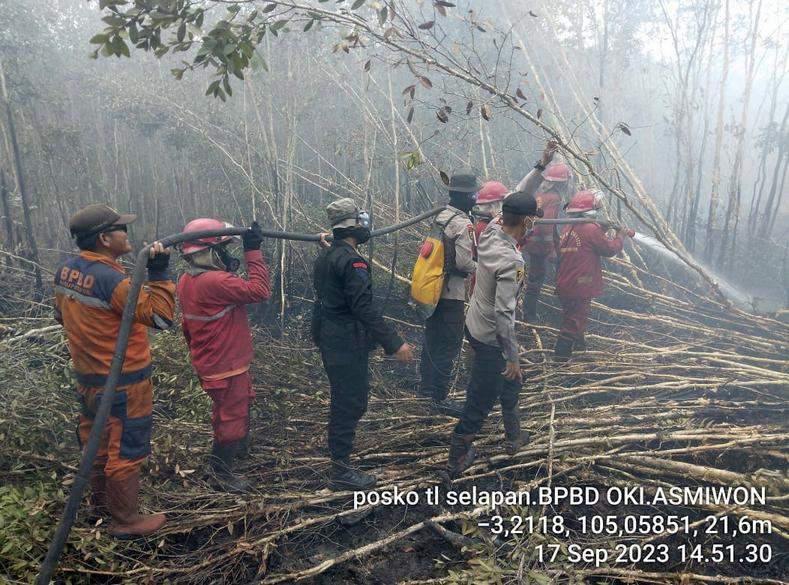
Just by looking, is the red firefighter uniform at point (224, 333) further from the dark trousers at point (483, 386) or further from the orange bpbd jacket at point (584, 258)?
the orange bpbd jacket at point (584, 258)

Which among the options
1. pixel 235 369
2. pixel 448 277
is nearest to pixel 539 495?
pixel 448 277

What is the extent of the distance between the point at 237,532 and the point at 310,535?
0.41m

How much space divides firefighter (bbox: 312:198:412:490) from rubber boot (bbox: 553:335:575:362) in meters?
2.22

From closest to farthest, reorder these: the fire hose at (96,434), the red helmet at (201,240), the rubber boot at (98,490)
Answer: the fire hose at (96,434)
the rubber boot at (98,490)
the red helmet at (201,240)

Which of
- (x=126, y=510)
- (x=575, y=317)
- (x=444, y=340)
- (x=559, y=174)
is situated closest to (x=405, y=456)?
(x=444, y=340)

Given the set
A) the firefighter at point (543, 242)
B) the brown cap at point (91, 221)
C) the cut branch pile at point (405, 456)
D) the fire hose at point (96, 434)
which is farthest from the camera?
the firefighter at point (543, 242)

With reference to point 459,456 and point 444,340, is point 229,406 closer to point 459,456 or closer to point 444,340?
point 459,456

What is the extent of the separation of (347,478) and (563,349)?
2.55 meters

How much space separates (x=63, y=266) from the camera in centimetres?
246

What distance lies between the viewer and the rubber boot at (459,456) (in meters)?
3.13

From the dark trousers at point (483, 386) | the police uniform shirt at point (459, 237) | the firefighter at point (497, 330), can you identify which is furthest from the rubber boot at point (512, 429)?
the police uniform shirt at point (459, 237)

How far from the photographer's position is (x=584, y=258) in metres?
4.52

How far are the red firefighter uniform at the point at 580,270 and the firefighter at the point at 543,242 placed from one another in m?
0.57

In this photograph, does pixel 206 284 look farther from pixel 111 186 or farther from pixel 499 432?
pixel 111 186
